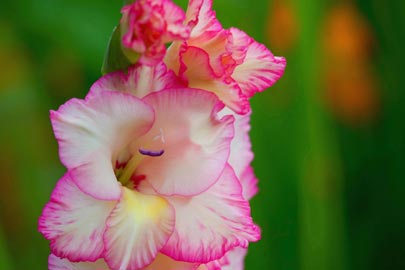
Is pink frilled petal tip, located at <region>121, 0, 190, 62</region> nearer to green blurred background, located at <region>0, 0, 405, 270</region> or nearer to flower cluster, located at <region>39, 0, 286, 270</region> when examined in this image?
flower cluster, located at <region>39, 0, 286, 270</region>

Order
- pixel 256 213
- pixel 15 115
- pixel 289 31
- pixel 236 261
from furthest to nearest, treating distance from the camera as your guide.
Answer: pixel 15 115 < pixel 289 31 < pixel 256 213 < pixel 236 261

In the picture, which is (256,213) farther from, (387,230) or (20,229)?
(20,229)

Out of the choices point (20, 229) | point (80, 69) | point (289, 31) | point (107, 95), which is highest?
point (107, 95)

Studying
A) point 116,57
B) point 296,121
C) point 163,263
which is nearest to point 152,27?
point 116,57

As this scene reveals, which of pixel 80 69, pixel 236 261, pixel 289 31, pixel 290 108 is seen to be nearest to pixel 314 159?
pixel 290 108

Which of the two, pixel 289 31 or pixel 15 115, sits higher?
pixel 289 31

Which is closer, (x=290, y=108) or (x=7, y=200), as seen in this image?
(x=290, y=108)

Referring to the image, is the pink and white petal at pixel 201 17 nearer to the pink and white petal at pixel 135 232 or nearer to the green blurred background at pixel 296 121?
the pink and white petal at pixel 135 232

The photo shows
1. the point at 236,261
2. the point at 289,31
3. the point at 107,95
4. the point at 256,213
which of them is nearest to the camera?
the point at 107,95
